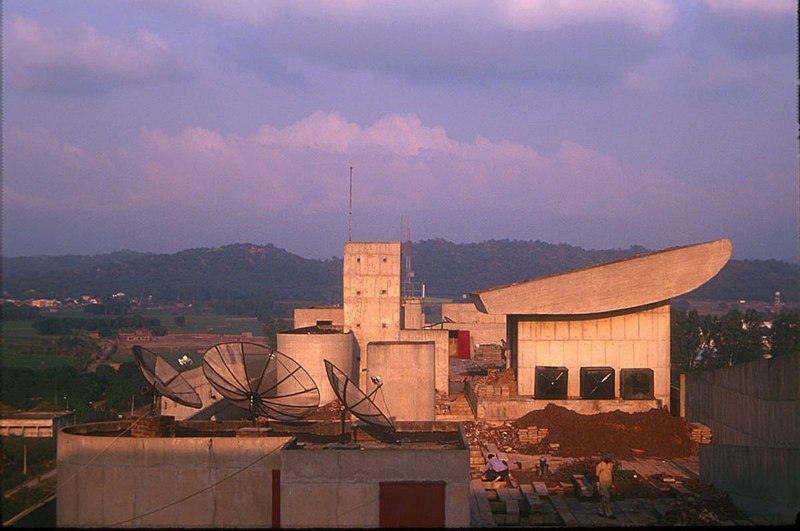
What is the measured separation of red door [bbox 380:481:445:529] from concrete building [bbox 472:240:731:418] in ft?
44.4

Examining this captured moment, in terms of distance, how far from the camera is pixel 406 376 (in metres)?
29.1

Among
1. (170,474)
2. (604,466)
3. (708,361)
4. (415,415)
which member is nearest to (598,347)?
(415,415)

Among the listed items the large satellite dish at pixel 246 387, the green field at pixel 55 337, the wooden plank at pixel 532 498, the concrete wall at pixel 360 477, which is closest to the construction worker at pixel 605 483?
the wooden plank at pixel 532 498

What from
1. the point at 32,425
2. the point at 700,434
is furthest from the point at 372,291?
the point at 700,434

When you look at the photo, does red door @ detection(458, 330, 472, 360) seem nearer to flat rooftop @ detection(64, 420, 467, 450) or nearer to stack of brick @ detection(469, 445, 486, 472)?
stack of brick @ detection(469, 445, 486, 472)

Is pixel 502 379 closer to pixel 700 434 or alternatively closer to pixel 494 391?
pixel 494 391

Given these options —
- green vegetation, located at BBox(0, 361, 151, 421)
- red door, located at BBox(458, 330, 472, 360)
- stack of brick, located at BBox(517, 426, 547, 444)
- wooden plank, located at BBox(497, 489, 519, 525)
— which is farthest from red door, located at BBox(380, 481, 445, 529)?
red door, located at BBox(458, 330, 472, 360)

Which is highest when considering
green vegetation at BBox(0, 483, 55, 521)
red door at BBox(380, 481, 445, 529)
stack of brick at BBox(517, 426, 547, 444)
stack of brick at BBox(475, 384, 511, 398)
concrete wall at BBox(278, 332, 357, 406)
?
concrete wall at BBox(278, 332, 357, 406)

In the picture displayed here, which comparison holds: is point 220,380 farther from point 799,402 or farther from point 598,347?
point 598,347

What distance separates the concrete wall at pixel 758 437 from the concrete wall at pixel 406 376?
9200mm

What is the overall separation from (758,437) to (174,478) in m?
14.2

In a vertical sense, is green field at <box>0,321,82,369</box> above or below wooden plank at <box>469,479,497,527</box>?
below

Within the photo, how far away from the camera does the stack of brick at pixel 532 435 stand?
88.3 ft

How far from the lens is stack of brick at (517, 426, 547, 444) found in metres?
26.9
